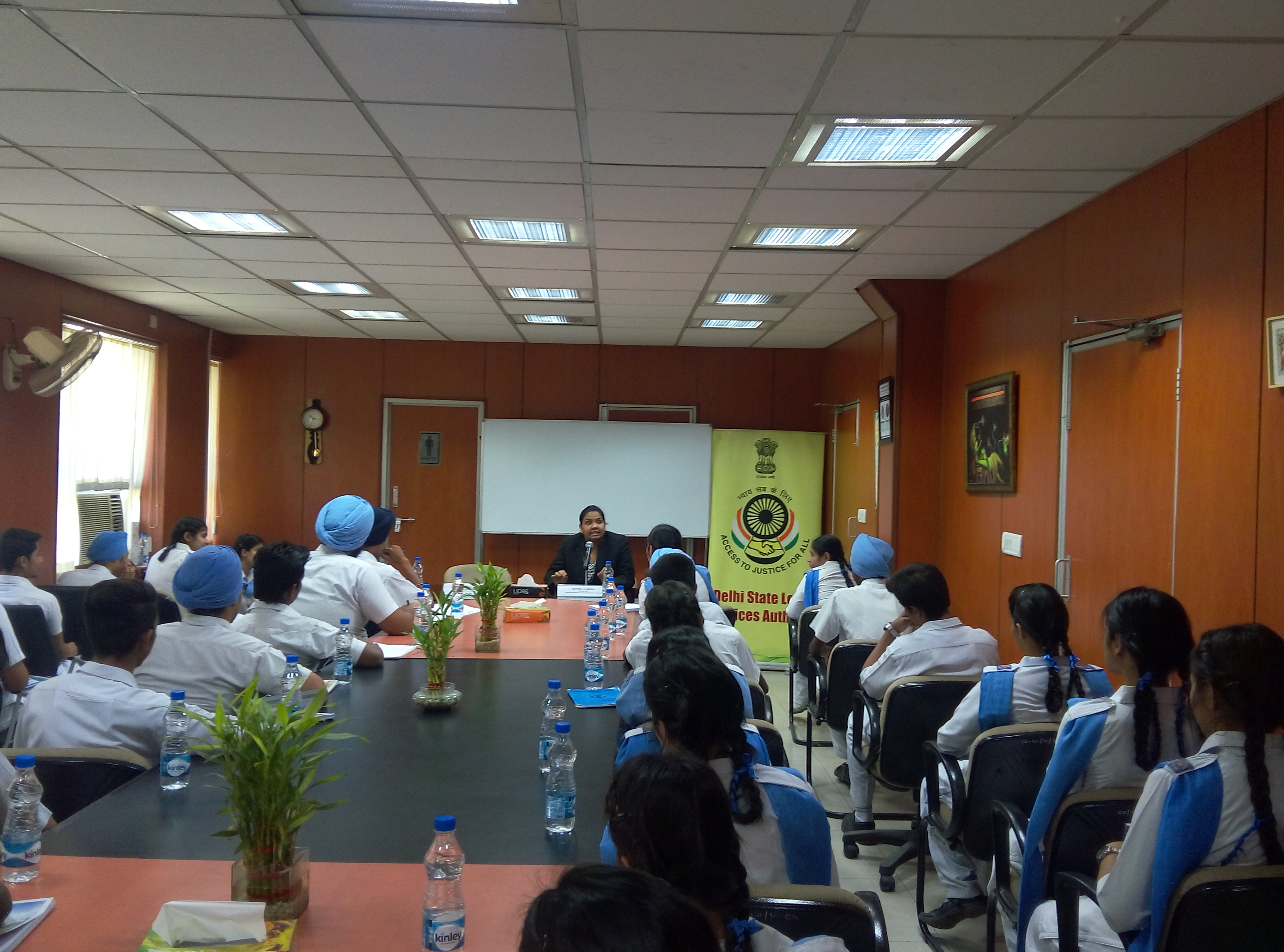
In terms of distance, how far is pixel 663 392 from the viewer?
856cm

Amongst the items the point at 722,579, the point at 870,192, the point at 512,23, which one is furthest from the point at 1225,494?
the point at 722,579

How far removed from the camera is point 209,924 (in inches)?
54.7

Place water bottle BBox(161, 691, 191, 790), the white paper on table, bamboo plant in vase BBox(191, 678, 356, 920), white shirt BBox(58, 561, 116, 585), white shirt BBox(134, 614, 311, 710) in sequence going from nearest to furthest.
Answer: the white paper on table, bamboo plant in vase BBox(191, 678, 356, 920), water bottle BBox(161, 691, 191, 790), white shirt BBox(134, 614, 311, 710), white shirt BBox(58, 561, 116, 585)

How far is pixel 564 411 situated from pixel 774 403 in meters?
2.09

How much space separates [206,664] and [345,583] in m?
1.44

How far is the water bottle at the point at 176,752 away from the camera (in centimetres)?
210

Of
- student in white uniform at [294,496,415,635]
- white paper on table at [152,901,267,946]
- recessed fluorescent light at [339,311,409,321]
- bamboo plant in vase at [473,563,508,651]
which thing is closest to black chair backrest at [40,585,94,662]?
student in white uniform at [294,496,415,635]

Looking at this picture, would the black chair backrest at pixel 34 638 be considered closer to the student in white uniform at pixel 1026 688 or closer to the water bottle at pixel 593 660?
the water bottle at pixel 593 660

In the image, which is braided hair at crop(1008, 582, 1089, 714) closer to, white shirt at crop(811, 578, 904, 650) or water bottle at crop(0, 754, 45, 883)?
white shirt at crop(811, 578, 904, 650)

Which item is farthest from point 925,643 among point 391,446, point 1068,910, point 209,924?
point 391,446

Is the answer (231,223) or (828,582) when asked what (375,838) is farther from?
(828,582)

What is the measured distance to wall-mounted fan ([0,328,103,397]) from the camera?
506 centimetres

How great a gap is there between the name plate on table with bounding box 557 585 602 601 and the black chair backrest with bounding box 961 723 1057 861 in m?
3.33

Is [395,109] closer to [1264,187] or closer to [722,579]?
[1264,187]
